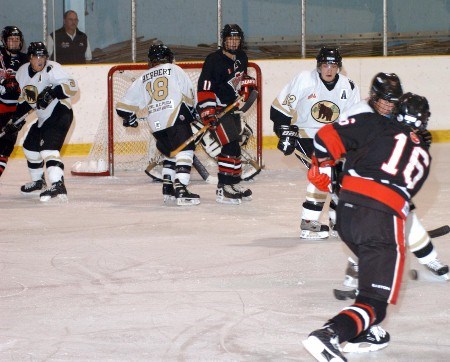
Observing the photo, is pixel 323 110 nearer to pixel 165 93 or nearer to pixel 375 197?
pixel 165 93

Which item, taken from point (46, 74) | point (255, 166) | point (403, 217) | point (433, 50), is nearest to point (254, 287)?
point (403, 217)

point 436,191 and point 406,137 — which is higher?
point 406,137

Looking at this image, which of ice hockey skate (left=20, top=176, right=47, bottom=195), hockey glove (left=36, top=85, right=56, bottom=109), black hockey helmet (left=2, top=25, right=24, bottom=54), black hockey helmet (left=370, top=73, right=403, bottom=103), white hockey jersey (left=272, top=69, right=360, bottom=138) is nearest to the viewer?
black hockey helmet (left=370, top=73, right=403, bottom=103)

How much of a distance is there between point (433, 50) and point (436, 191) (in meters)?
3.67

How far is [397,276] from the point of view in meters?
3.08

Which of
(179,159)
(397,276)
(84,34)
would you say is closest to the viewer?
(397,276)

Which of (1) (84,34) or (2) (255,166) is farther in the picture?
(1) (84,34)

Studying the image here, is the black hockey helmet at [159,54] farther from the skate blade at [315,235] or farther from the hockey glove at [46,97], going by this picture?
the skate blade at [315,235]

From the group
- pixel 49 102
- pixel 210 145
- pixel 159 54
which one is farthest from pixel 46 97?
pixel 210 145

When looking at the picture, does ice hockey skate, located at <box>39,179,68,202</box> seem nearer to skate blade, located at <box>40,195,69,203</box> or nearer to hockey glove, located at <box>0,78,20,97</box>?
skate blade, located at <box>40,195,69,203</box>

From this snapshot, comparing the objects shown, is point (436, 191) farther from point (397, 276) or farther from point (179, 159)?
point (397, 276)


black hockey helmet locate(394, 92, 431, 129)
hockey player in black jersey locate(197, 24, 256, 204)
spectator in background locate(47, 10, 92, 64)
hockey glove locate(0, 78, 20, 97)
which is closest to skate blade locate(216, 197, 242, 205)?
hockey player in black jersey locate(197, 24, 256, 204)

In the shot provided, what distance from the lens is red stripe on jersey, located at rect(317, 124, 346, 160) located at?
318 cm

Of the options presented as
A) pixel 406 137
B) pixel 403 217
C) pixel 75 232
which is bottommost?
pixel 75 232
